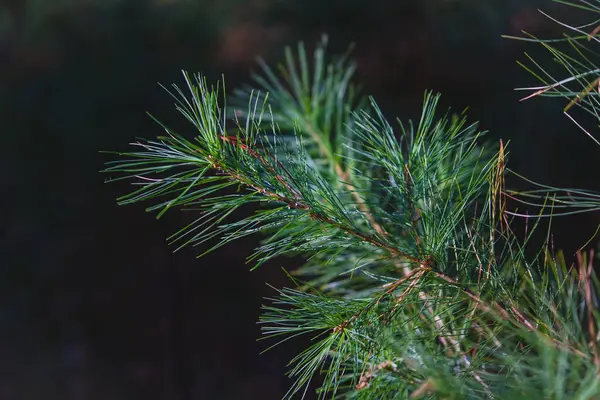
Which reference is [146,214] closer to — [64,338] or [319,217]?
[64,338]

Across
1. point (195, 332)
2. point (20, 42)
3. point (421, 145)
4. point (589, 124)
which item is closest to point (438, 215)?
point (421, 145)

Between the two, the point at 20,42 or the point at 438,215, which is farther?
the point at 20,42

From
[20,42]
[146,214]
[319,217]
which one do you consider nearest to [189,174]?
[319,217]

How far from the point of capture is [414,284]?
0.35 meters

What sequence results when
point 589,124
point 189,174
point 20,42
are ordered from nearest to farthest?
point 189,174
point 589,124
point 20,42

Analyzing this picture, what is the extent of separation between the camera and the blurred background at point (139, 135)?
108 centimetres

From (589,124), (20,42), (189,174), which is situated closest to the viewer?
(189,174)

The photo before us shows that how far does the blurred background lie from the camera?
42.7 inches

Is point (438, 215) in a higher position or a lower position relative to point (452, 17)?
lower

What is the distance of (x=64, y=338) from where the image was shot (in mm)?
1162

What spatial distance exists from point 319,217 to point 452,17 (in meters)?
0.86

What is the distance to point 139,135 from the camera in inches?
44.8

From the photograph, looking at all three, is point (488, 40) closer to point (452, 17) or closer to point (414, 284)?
point (452, 17)

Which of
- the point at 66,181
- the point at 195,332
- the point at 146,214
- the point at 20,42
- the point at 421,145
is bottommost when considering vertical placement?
the point at 195,332
